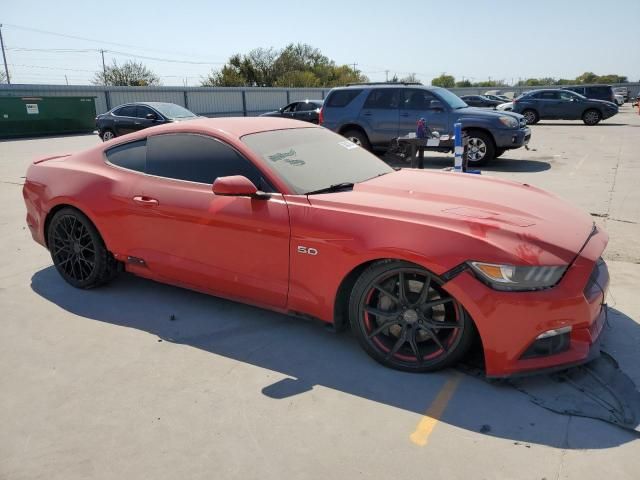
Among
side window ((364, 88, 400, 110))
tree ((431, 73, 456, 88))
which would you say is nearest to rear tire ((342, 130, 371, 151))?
side window ((364, 88, 400, 110))

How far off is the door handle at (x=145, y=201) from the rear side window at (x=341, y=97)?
8717mm

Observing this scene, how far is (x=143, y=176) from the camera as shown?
4039 mm

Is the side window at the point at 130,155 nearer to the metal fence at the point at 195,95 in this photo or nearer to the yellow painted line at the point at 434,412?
the yellow painted line at the point at 434,412

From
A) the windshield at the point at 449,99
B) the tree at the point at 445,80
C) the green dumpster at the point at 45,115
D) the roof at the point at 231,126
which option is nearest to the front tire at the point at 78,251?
the roof at the point at 231,126

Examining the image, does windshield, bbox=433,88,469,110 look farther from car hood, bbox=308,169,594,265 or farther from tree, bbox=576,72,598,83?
tree, bbox=576,72,598,83

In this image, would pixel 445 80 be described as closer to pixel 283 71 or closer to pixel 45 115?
pixel 283 71

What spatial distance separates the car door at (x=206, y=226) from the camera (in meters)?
3.39

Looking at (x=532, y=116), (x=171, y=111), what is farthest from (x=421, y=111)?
(x=532, y=116)

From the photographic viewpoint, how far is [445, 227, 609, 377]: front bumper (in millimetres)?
2676

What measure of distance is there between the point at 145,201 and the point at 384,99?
870 centimetres

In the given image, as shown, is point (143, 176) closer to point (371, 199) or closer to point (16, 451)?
point (371, 199)

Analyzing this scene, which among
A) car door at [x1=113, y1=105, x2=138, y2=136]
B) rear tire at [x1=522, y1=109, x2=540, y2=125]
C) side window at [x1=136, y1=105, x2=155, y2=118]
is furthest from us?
rear tire at [x1=522, y1=109, x2=540, y2=125]

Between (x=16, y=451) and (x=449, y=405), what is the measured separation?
7.29 ft

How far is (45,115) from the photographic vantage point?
23.5 meters
